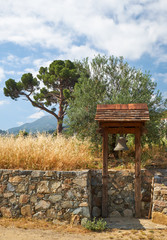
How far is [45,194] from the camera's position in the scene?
24.9 feet

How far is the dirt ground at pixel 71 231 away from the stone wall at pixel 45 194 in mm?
334

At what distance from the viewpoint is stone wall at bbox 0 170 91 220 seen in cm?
742

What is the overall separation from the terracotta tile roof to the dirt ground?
3.21 metres

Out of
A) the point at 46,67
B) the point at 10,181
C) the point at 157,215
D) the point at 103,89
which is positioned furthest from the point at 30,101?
the point at 157,215

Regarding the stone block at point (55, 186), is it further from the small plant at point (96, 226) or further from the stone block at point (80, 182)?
the small plant at point (96, 226)

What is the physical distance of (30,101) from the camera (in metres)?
27.5

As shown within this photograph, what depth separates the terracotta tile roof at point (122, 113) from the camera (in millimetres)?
7762

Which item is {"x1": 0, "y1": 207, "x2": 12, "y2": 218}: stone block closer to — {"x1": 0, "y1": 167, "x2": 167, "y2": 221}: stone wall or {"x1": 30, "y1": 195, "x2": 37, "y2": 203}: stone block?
{"x1": 0, "y1": 167, "x2": 167, "y2": 221}: stone wall

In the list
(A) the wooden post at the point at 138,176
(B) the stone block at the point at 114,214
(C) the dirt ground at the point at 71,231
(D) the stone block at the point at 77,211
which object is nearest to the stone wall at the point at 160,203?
(C) the dirt ground at the point at 71,231

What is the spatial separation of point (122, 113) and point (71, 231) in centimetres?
385

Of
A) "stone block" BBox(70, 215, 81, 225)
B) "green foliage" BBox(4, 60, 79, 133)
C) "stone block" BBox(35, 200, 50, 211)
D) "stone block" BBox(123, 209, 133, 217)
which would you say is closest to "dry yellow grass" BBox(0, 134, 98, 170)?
"stone block" BBox(35, 200, 50, 211)

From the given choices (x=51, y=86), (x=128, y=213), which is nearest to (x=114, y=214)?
(x=128, y=213)

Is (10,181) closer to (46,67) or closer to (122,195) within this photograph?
(122,195)

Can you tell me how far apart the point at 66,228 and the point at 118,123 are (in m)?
3.58
